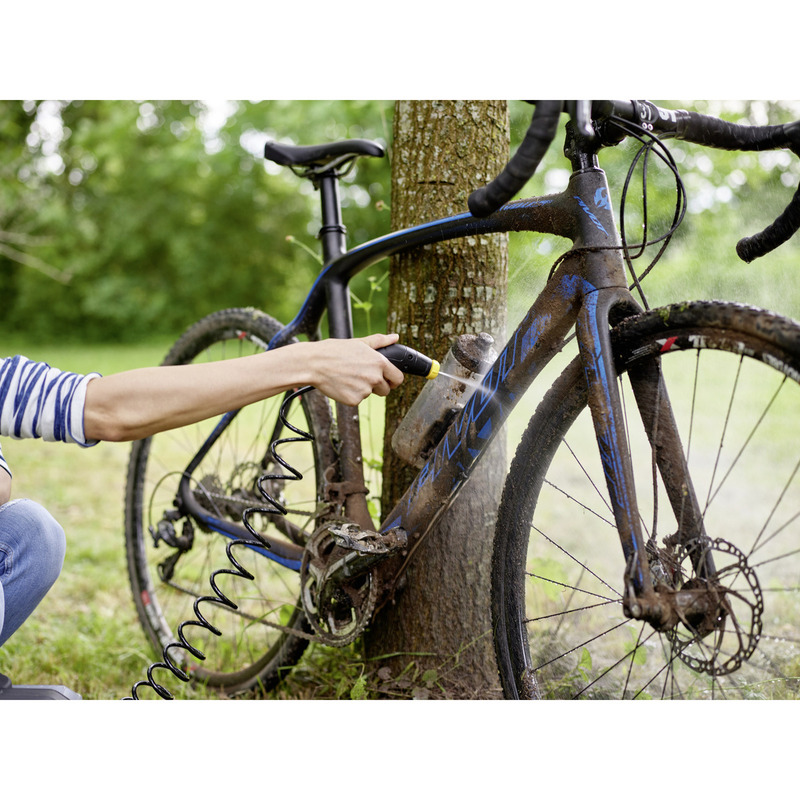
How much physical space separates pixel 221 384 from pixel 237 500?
26.3 inches

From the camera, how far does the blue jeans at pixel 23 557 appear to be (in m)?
1.25

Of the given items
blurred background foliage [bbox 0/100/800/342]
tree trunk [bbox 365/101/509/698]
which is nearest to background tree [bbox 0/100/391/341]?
blurred background foliage [bbox 0/100/800/342]

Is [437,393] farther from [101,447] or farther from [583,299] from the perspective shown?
[101,447]

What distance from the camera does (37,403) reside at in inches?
38.6

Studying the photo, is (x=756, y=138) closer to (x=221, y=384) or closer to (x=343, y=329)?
(x=343, y=329)

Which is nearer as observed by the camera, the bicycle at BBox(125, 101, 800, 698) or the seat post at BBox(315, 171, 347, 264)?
the bicycle at BBox(125, 101, 800, 698)

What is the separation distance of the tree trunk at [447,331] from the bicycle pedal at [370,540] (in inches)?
6.9

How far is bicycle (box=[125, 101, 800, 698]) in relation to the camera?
39.0 inches

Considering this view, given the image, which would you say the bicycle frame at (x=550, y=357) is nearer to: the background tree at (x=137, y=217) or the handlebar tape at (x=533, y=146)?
the handlebar tape at (x=533, y=146)

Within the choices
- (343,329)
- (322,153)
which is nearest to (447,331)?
A: (343,329)

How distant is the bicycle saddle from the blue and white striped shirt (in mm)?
788

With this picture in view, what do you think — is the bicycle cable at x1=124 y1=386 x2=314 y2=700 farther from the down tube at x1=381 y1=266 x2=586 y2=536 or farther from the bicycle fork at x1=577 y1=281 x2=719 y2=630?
the bicycle fork at x1=577 y1=281 x2=719 y2=630

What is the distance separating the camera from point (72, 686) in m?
1.68

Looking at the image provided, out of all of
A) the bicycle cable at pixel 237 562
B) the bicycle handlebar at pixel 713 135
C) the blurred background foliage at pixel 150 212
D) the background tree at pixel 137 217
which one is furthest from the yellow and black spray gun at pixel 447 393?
the background tree at pixel 137 217
